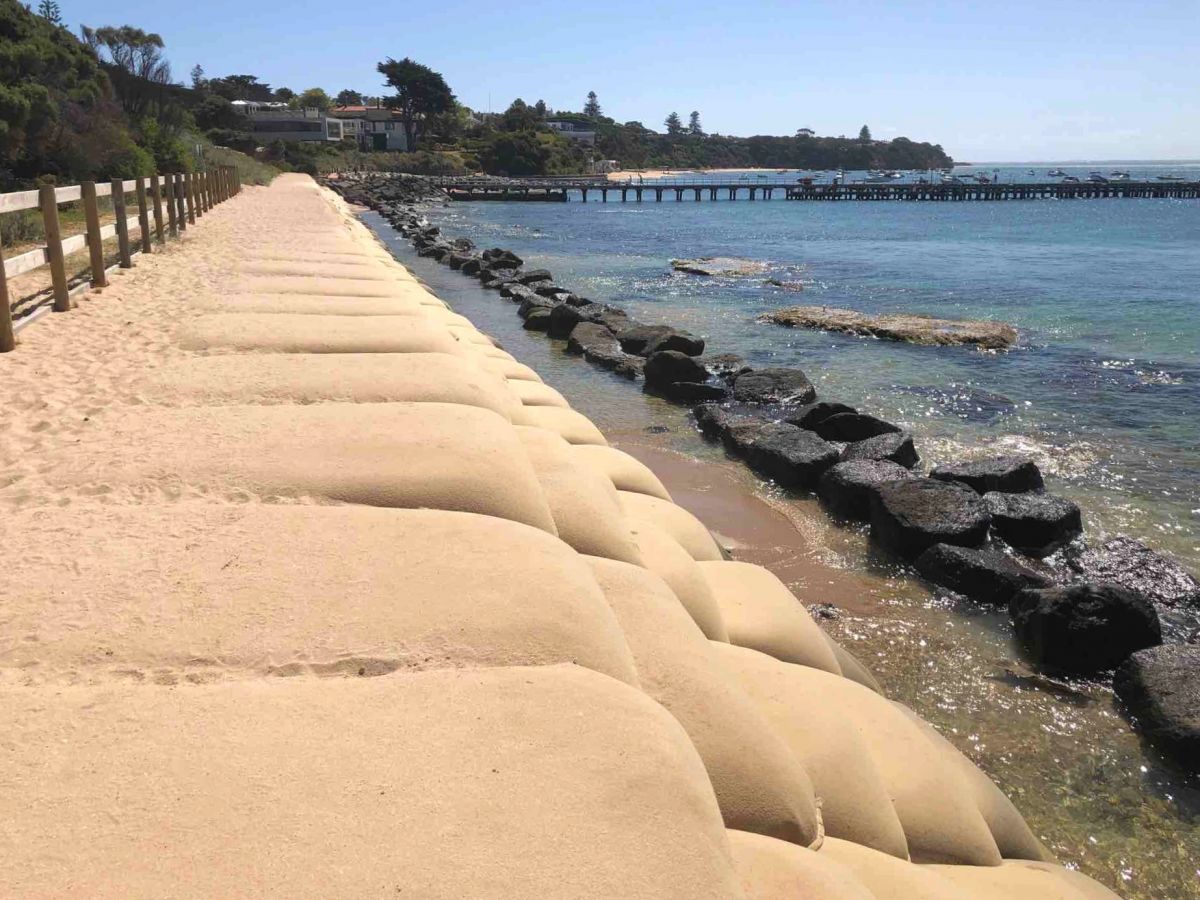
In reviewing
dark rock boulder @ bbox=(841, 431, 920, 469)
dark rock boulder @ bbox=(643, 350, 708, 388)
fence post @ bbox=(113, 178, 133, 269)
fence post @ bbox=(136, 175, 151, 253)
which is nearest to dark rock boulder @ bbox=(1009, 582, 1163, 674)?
dark rock boulder @ bbox=(841, 431, 920, 469)

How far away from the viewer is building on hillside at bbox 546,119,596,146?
12403 cm

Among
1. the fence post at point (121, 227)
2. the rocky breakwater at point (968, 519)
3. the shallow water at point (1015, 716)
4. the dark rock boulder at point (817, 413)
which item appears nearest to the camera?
the shallow water at point (1015, 716)

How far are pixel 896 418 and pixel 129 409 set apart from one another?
8917 millimetres

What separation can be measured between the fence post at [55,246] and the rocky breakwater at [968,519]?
22.5ft

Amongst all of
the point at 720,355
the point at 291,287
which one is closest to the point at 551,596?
the point at 291,287

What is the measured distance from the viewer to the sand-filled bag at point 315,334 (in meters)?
6.88

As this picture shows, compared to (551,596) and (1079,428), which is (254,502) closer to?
(551,596)

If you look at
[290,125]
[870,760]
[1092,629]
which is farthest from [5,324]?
[290,125]

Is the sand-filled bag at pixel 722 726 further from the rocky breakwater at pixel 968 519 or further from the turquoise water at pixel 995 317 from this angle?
the turquoise water at pixel 995 317

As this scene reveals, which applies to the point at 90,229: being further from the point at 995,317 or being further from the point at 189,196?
the point at 995,317

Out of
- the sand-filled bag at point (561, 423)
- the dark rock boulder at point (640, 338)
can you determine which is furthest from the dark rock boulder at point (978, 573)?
the dark rock boulder at point (640, 338)

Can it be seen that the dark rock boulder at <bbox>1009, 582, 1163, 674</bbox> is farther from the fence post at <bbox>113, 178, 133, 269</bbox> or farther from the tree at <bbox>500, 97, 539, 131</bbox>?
the tree at <bbox>500, 97, 539, 131</bbox>

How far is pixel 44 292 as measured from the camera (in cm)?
980

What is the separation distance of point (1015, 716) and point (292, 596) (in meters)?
4.03
